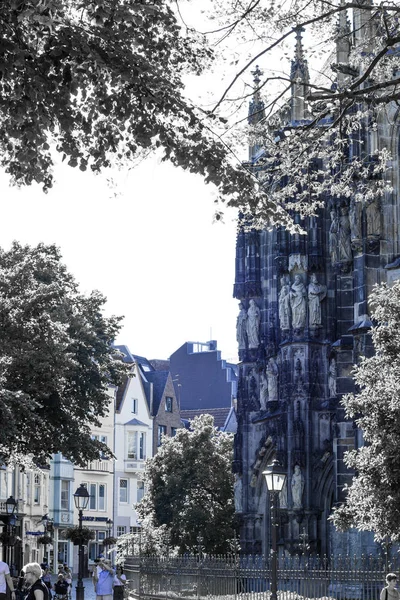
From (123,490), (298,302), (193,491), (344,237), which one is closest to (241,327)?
(298,302)

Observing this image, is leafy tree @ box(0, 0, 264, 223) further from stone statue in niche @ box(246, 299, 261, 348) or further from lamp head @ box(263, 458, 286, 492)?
stone statue in niche @ box(246, 299, 261, 348)

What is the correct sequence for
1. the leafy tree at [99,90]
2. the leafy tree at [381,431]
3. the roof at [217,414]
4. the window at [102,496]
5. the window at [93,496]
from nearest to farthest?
the leafy tree at [99,90] < the leafy tree at [381,431] < the window at [93,496] < the window at [102,496] < the roof at [217,414]

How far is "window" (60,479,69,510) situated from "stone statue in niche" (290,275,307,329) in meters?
40.2

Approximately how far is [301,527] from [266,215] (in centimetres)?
2743

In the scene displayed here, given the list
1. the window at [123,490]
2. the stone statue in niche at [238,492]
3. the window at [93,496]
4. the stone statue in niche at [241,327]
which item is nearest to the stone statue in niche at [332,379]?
the stone statue in niche at [241,327]

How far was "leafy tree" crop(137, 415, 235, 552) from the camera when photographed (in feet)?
162

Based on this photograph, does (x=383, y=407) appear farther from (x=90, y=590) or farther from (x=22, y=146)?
(x=90, y=590)

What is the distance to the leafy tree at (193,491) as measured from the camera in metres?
49.4

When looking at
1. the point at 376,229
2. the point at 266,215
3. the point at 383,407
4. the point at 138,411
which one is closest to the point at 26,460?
the point at 376,229

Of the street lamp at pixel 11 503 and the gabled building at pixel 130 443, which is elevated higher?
the gabled building at pixel 130 443

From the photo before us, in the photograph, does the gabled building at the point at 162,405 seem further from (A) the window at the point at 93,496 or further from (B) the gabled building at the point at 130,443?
(A) the window at the point at 93,496

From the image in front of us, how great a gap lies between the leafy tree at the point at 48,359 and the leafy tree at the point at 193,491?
9.55 m

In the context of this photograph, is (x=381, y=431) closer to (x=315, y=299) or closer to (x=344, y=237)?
(x=344, y=237)

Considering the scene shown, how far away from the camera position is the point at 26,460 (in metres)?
39.3
